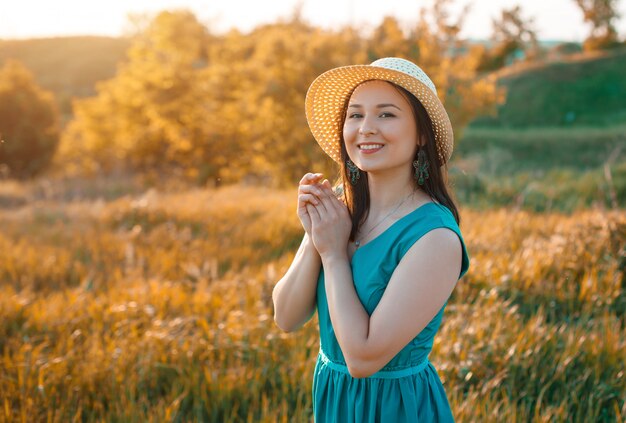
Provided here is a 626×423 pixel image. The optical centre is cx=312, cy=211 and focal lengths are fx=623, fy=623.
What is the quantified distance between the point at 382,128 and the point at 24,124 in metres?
22.0

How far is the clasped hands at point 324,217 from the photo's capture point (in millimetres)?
1822

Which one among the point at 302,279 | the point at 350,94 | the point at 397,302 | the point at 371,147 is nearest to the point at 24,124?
the point at 350,94

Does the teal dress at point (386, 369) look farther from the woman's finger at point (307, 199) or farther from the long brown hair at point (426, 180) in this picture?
the woman's finger at point (307, 199)

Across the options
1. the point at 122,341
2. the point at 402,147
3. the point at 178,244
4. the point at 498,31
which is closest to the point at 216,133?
the point at 178,244

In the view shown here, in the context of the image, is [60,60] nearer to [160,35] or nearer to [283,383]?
[160,35]

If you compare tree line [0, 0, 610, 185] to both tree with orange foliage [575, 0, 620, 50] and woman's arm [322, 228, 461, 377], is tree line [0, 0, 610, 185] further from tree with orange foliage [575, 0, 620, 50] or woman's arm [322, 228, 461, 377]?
tree with orange foliage [575, 0, 620, 50]

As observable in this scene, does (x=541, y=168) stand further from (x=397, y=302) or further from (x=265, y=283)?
(x=397, y=302)

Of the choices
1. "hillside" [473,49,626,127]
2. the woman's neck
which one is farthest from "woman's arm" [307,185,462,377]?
"hillside" [473,49,626,127]

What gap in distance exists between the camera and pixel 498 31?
136 ft

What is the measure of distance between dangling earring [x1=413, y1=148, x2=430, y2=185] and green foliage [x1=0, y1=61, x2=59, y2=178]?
70.6ft

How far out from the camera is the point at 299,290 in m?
1.97

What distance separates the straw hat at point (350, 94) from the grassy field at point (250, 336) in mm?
1475

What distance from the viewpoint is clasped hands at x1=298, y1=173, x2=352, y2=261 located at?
1.82 meters

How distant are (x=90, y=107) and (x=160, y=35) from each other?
16.4ft
